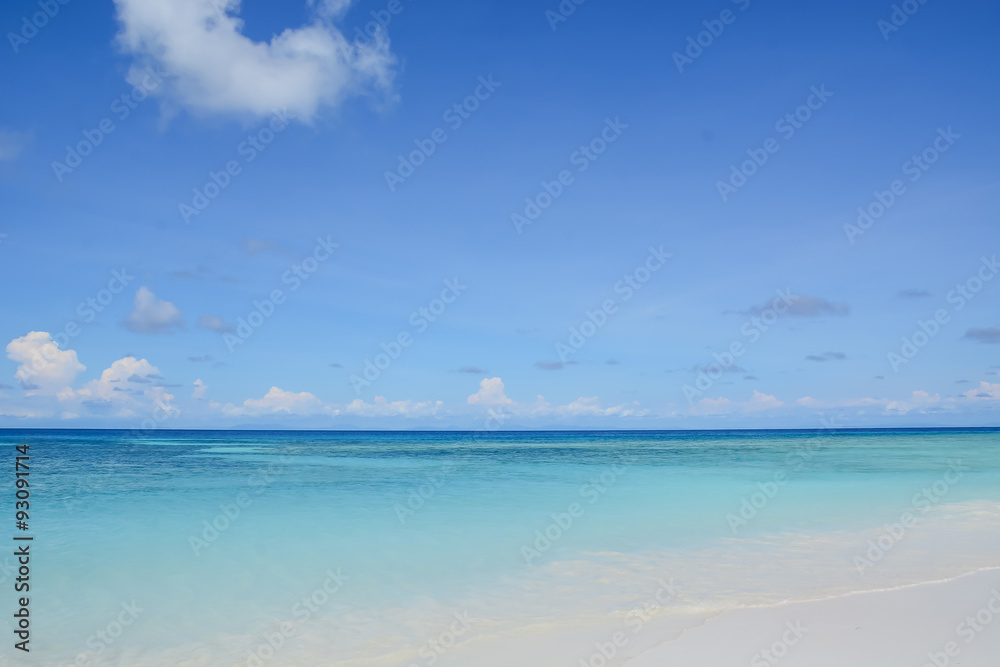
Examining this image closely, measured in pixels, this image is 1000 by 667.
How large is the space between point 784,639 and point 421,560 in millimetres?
4886

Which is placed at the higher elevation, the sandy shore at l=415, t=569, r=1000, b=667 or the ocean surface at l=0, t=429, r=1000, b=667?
the ocean surface at l=0, t=429, r=1000, b=667

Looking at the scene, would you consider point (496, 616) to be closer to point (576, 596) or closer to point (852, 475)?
point (576, 596)

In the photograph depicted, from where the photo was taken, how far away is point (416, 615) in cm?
661

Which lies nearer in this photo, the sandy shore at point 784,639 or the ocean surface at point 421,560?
the sandy shore at point 784,639

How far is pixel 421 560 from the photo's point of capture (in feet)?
29.0

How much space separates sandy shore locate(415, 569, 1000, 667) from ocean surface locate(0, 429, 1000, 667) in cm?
20

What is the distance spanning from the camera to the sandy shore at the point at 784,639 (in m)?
5.33

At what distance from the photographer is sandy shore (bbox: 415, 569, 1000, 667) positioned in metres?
5.33

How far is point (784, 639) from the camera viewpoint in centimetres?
570

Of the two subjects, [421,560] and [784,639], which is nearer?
[784,639]

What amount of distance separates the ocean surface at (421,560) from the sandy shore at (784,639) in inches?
7.8

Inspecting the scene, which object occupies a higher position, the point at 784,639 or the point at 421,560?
the point at 421,560

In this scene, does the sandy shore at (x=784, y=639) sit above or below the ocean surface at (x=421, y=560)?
below

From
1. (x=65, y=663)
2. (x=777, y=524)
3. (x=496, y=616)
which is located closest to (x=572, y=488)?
(x=777, y=524)
